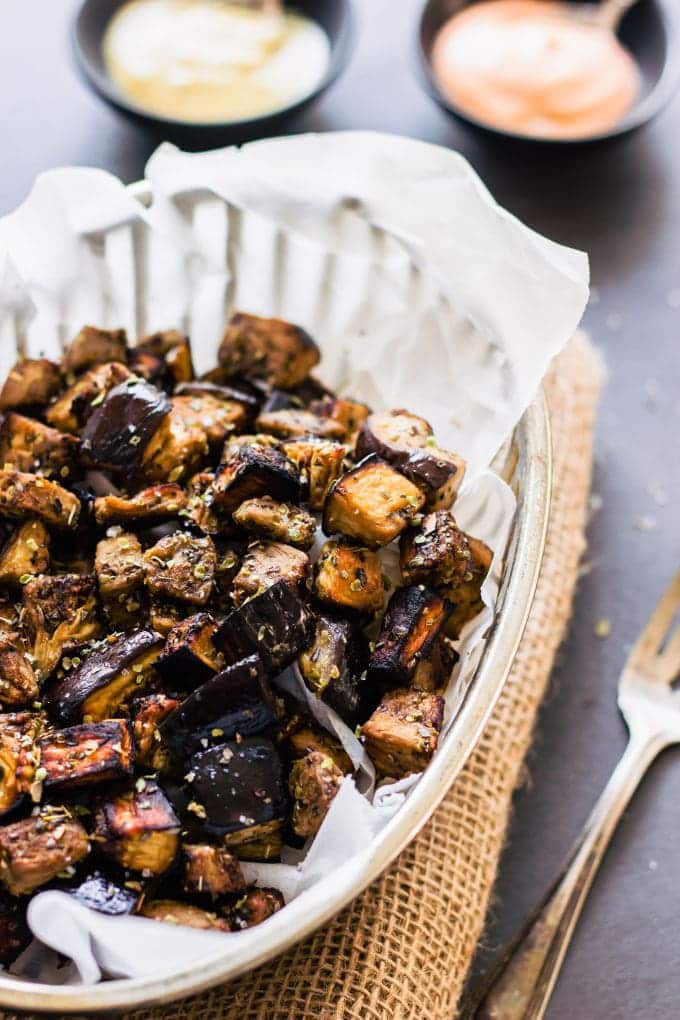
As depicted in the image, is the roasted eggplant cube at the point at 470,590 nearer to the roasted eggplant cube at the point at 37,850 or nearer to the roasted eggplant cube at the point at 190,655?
the roasted eggplant cube at the point at 190,655

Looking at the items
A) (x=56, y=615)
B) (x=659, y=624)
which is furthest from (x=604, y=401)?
(x=56, y=615)

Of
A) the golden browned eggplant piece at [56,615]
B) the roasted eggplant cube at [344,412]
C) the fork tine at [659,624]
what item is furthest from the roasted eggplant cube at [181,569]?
the fork tine at [659,624]

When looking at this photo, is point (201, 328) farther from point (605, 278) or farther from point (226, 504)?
point (605, 278)

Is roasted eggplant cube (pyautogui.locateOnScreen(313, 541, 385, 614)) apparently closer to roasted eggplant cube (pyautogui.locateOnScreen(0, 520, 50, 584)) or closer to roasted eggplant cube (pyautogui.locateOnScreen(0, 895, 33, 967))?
roasted eggplant cube (pyautogui.locateOnScreen(0, 520, 50, 584))

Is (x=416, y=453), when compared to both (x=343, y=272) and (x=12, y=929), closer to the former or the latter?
(x=343, y=272)

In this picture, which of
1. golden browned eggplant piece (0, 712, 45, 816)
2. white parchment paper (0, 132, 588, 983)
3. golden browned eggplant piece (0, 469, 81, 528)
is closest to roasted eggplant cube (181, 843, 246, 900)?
golden browned eggplant piece (0, 712, 45, 816)

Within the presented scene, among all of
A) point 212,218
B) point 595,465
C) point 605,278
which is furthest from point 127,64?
point 595,465

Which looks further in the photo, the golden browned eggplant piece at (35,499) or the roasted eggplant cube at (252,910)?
the golden browned eggplant piece at (35,499)
